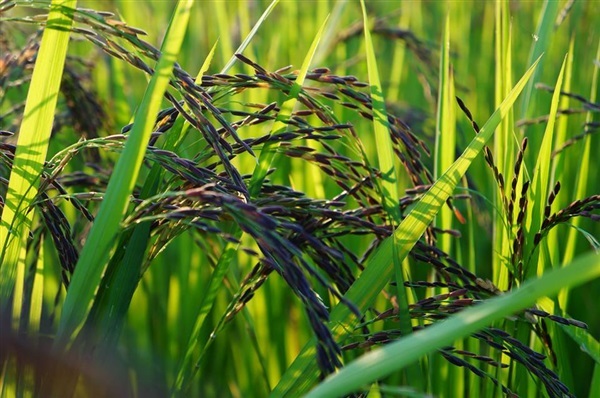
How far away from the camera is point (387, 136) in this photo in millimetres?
1151

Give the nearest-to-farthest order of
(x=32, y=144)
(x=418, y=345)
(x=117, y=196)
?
1. (x=418, y=345)
2. (x=117, y=196)
3. (x=32, y=144)

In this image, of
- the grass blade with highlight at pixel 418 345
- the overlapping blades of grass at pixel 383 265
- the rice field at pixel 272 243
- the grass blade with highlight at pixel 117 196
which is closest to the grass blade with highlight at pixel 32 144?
the rice field at pixel 272 243

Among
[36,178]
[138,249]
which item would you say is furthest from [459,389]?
[36,178]

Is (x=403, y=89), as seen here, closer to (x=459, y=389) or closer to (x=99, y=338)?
(x=459, y=389)

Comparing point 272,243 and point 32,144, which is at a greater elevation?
point 32,144

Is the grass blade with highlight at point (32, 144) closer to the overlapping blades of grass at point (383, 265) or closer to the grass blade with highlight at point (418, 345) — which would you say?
the overlapping blades of grass at point (383, 265)

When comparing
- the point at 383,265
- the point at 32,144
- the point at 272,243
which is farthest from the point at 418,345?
the point at 32,144

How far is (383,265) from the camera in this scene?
986 mm

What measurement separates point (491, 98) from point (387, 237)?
1719 mm

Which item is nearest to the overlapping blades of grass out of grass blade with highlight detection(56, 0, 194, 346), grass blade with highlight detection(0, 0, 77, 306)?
grass blade with highlight detection(56, 0, 194, 346)

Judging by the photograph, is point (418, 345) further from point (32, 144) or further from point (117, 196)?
point (32, 144)

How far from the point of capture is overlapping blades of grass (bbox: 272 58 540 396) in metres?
0.97

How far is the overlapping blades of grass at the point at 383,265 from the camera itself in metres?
0.97

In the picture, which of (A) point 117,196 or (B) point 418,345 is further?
(A) point 117,196
